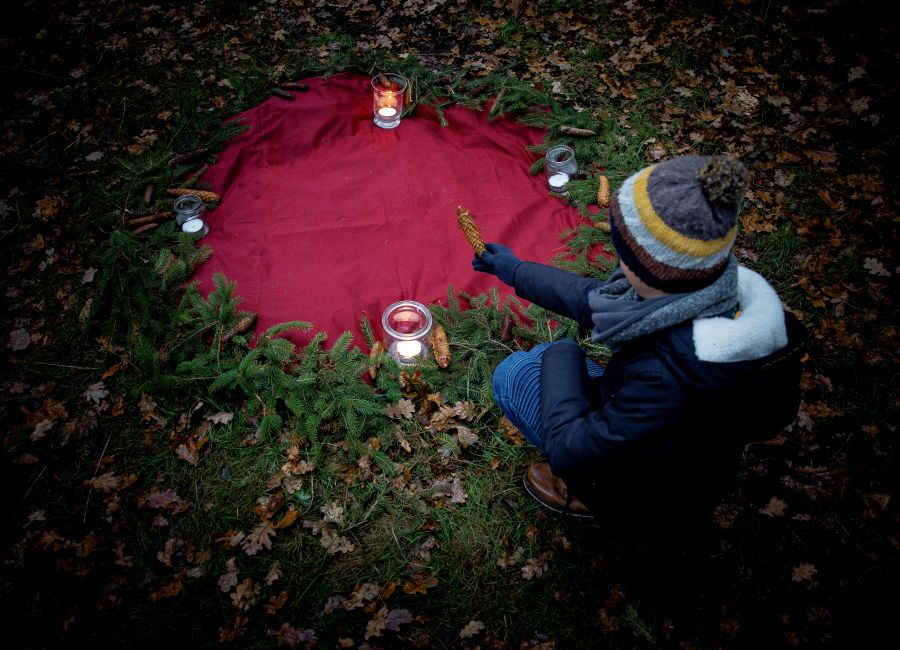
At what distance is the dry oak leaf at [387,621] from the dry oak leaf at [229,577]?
0.84 m

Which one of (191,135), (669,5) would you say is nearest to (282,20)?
(191,135)

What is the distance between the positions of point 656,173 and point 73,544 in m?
3.70

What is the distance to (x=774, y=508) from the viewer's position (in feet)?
10.2

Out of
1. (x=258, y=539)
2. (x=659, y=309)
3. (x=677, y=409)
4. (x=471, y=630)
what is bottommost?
(x=471, y=630)

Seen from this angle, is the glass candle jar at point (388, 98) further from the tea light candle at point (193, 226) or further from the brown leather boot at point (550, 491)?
the brown leather boot at point (550, 491)

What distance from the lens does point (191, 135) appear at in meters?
4.45

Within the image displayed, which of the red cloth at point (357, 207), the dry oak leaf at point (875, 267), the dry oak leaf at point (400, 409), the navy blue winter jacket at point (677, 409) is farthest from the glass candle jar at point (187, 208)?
the dry oak leaf at point (875, 267)

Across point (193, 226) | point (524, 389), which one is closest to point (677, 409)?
point (524, 389)

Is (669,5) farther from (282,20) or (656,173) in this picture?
(656,173)

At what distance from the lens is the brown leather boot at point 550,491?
290 centimetres

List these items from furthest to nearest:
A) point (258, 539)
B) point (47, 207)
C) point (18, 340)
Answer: point (47, 207) < point (18, 340) < point (258, 539)

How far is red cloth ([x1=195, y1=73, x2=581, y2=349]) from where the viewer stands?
377 centimetres

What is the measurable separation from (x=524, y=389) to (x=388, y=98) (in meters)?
3.43

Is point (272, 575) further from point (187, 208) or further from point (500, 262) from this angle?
point (187, 208)
